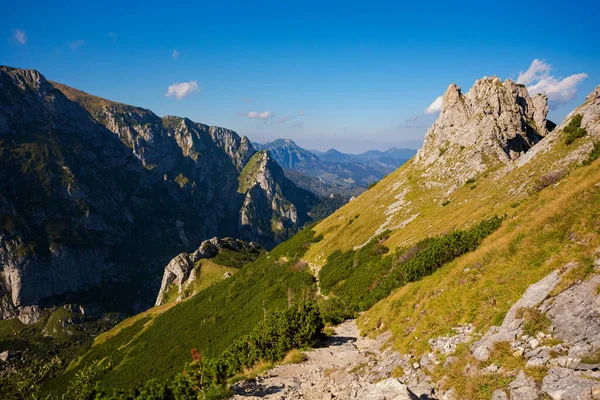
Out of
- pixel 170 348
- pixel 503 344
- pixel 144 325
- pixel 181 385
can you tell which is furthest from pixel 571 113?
pixel 144 325

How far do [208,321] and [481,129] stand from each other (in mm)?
113655

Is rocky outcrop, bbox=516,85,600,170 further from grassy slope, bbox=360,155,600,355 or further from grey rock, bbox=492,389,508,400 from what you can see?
grey rock, bbox=492,389,508,400

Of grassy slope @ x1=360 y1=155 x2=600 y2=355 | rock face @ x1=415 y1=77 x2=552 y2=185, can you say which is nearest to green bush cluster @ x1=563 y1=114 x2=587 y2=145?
rock face @ x1=415 y1=77 x2=552 y2=185

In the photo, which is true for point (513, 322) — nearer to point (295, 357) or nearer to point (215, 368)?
point (295, 357)

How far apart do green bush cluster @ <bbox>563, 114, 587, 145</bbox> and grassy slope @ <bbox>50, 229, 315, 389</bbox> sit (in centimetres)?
5520

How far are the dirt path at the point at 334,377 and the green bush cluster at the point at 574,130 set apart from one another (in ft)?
139

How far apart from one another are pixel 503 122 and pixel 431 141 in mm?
22992

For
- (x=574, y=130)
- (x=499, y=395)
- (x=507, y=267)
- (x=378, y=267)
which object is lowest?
(x=378, y=267)

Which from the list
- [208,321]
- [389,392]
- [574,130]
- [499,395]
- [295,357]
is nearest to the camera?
[499,395]

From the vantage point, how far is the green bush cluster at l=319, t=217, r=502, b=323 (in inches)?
1190

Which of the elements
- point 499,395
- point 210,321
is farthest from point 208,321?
point 499,395

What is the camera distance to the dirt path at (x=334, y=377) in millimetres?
14812

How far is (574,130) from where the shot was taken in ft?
145

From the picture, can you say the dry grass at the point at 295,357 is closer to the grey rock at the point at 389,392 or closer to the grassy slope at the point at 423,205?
the grey rock at the point at 389,392
